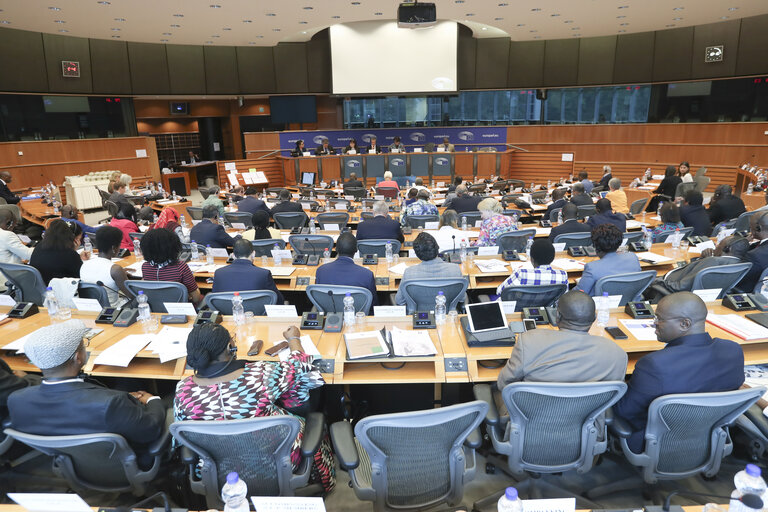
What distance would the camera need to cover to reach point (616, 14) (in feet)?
40.0

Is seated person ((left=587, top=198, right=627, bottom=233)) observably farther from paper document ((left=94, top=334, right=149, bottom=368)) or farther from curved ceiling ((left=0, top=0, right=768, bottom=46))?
curved ceiling ((left=0, top=0, right=768, bottom=46))

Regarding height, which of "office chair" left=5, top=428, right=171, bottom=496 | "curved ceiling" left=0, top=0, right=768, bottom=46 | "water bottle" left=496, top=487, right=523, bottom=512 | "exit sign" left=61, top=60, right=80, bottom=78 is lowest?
"office chair" left=5, top=428, right=171, bottom=496

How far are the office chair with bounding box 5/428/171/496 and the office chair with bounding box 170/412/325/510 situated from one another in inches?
9.9

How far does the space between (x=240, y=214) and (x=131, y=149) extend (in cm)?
984

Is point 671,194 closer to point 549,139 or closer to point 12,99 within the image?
point 549,139

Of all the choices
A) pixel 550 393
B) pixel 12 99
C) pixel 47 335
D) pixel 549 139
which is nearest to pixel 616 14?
pixel 549 139

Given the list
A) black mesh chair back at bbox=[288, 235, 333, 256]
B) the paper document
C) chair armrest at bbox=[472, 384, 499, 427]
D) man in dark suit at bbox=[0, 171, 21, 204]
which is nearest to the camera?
chair armrest at bbox=[472, 384, 499, 427]

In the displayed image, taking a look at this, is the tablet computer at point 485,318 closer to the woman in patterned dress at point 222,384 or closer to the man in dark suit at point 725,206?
the woman in patterned dress at point 222,384

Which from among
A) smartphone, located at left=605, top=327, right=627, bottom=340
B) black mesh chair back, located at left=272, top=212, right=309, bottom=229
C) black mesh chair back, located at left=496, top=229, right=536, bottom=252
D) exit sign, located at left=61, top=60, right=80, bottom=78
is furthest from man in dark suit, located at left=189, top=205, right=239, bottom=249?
exit sign, located at left=61, top=60, right=80, bottom=78

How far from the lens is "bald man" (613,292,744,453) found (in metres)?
2.54

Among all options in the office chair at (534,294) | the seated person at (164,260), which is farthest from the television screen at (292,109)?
the office chair at (534,294)

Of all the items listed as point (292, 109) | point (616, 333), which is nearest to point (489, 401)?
point (616, 333)

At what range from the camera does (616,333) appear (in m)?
3.35

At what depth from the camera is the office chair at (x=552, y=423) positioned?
236 centimetres
